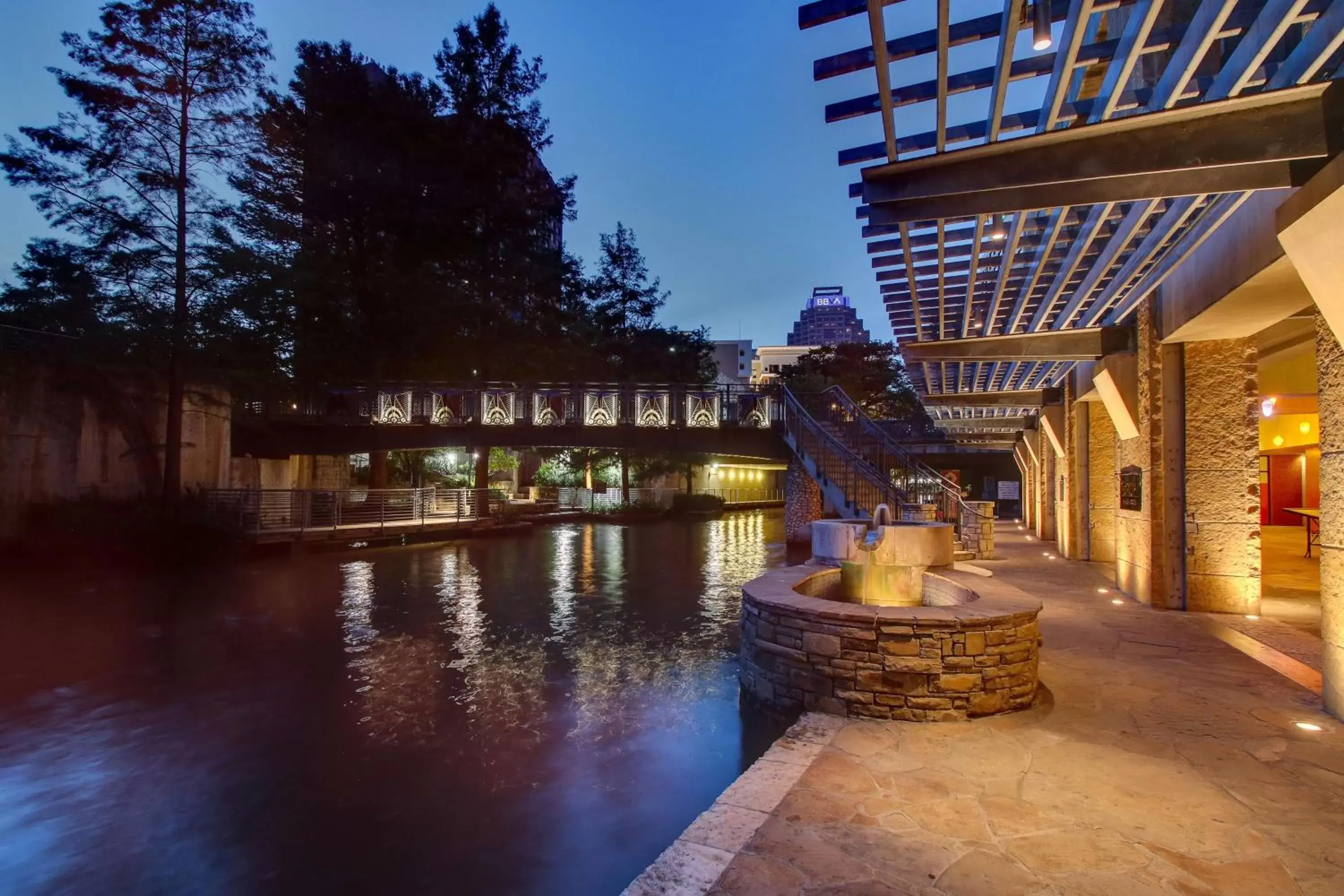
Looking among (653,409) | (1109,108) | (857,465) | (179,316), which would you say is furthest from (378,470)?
(1109,108)

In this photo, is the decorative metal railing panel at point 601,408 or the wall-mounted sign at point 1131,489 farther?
the decorative metal railing panel at point 601,408

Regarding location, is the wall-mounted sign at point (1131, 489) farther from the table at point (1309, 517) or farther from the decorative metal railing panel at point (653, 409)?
the decorative metal railing panel at point (653, 409)

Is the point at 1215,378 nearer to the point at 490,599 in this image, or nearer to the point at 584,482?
the point at 490,599

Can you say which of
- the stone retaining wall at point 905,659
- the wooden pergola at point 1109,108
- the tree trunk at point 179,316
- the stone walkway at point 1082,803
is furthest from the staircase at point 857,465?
the tree trunk at point 179,316

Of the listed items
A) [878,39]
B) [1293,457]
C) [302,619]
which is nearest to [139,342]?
[302,619]

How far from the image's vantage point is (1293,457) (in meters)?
20.6

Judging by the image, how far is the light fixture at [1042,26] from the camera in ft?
12.3

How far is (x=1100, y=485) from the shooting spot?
44.9ft

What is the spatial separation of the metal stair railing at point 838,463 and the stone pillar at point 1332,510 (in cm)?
863

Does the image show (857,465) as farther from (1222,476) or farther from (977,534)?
(1222,476)

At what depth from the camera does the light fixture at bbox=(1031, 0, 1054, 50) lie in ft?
12.3

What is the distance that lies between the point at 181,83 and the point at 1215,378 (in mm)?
23939

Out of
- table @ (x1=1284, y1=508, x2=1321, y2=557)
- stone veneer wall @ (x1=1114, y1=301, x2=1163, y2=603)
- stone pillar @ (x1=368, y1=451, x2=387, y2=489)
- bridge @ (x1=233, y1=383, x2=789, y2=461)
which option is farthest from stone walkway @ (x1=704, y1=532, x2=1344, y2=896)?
stone pillar @ (x1=368, y1=451, x2=387, y2=489)

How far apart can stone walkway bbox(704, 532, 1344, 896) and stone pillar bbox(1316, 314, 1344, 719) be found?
40 cm
